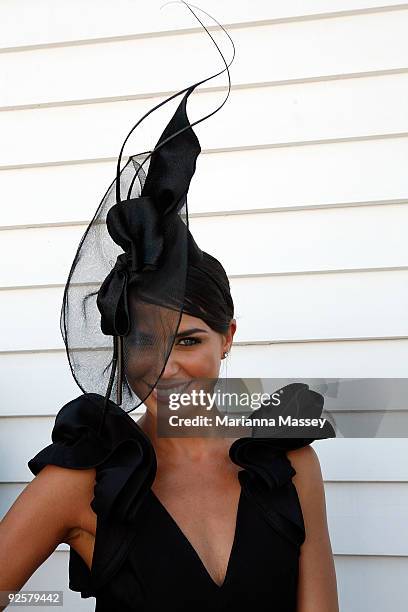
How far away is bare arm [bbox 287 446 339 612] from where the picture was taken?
1.79 meters

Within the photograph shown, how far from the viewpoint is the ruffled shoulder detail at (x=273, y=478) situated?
1794mm

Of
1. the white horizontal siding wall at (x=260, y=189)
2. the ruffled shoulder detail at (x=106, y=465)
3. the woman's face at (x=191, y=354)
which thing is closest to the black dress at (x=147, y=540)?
the ruffled shoulder detail at (x=106, y=465)

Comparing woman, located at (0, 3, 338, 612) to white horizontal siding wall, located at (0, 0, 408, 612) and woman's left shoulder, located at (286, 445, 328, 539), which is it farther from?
white horizontal siding wall, located at (0, 0, 408, 612)

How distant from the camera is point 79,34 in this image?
101 inches

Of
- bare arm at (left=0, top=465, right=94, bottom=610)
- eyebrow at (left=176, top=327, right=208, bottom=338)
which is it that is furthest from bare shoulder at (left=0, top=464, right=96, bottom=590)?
eyebrow at (left=176, top=327, right=208, bottom=338)

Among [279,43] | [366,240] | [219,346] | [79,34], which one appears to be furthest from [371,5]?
[219,346]

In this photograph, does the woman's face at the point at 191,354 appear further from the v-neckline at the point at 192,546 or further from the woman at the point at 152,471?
the v-neckline at the point at 192,546

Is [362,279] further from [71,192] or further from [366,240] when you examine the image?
[71,192]

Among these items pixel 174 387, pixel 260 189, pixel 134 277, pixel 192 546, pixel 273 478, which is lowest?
pixel 192 546

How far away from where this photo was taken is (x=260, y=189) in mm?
2451

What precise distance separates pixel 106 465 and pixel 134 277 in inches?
14.6

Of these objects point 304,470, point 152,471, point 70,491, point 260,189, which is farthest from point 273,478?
point 260,189

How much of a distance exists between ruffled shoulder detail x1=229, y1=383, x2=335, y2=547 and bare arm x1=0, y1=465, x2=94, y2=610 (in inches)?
12.6

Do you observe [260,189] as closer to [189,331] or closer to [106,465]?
[189,331]
